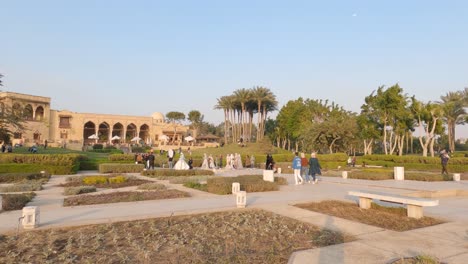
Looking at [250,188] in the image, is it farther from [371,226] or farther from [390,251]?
[390,251]

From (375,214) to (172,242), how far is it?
209 inches

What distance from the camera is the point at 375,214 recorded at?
8406 mm

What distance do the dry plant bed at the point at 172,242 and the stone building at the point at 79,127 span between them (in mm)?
52877

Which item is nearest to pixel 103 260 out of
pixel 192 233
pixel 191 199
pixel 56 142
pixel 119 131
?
pixel 192 233

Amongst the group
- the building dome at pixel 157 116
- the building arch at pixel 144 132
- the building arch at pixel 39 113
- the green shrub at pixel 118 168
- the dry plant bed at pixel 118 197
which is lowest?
the dry plant bed at pixel 118 197

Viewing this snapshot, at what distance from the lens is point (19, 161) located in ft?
70.4

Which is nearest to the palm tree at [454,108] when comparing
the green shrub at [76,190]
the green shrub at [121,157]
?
the green shrub at [121,157]

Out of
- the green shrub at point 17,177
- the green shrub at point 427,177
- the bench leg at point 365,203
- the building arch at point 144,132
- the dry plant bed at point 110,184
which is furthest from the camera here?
the building arch at point 144,132

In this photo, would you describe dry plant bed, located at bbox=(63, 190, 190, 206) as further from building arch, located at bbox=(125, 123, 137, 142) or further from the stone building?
building arch, located at bbox=(125, 123, 137, 142)

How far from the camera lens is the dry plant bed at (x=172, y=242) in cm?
494

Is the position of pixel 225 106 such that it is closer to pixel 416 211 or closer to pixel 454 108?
pixel 454 108

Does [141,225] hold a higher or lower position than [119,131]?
lower

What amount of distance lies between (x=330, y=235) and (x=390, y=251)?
1171 millimetres

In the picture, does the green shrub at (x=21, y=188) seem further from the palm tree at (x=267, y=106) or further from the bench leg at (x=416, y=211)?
the palm tree at (x=267, y=106)
